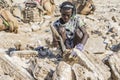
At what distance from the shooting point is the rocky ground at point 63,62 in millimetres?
5305

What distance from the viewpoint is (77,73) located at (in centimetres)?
522

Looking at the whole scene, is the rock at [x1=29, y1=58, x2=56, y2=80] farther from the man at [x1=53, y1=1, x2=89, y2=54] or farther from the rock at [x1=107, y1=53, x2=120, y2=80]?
the man at [x1=53, y1=1, x2=89, y2=54]

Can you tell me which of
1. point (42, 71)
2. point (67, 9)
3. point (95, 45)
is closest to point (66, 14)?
point (67, 9)

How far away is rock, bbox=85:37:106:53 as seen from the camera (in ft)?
26.1

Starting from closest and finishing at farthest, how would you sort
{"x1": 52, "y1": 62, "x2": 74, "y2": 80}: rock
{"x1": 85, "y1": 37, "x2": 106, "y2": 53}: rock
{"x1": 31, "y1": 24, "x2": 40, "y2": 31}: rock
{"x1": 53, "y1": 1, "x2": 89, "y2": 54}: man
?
{"x1": 52, "y1": 62, "x2": 74, "y2": 80}: rock, {"x1": 53, "y1": 1, "x2": 89, "y2": 54}: man, {"x1": 85, "y1": 37, "x2": 106, "y2": 53}: rock, {"x1": 31, "y1": 24, "x2": 40, "y2": 31}: rock

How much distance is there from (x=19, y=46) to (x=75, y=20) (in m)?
1.28

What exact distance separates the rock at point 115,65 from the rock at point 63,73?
0.68m

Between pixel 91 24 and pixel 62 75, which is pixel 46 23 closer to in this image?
pixel 91 24

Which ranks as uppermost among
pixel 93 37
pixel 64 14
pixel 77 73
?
pixel 64 14

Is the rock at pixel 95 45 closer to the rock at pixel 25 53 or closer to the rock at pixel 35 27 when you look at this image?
the rock at pixel 25 53

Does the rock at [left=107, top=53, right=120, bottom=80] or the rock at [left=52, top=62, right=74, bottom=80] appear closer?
the rock at [left=52, top=62, right=74, bottom=80]

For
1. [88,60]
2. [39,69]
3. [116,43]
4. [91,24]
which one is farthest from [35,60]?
[91,24]

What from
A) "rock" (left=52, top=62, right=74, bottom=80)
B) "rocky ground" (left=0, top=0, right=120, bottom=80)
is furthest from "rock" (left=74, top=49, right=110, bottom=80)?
"rock" (left=52, top=62, right=74, bottom=80)

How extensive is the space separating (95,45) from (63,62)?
3.27 metres
